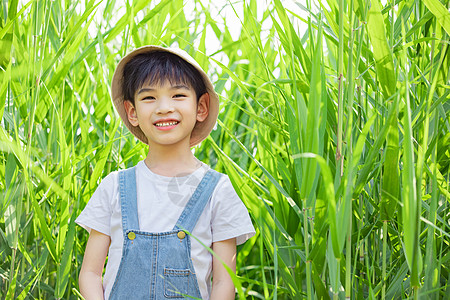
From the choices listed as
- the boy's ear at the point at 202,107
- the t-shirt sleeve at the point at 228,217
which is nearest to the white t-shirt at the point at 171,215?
the t-shirt sleeve at the point at 228,217

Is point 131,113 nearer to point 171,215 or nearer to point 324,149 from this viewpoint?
point 171,215

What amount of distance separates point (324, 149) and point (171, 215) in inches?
11.0

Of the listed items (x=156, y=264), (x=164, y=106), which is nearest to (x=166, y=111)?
(x=164, y=106)

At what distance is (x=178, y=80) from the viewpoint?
95 cm

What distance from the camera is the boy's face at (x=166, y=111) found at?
0.93 meters

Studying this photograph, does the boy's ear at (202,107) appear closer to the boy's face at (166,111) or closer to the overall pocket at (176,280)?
the boy's face at (166,111)

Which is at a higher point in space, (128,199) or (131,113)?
(131,113)

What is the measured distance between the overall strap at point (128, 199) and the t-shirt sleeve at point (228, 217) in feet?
0.44

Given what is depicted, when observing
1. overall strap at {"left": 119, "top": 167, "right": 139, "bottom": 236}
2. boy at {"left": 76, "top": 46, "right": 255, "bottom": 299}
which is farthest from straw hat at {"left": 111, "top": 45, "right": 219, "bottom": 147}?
overall strap at {"left": 119, "top": 167, "right": 139, "bottom": 236}

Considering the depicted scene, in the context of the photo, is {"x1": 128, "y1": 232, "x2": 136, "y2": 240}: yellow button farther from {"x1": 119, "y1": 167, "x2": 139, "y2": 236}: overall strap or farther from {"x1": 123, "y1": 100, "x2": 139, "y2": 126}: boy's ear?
{"x1": 123, "y1": 100, "x2": 139, "y2": 126}: boy's ear

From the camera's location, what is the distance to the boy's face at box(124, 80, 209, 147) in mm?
929

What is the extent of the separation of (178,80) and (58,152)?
422 millimetres

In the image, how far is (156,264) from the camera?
0.92 meters

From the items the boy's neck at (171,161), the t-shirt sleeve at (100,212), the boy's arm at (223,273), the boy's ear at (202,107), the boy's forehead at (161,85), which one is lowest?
the boy's arm at (223,273)
